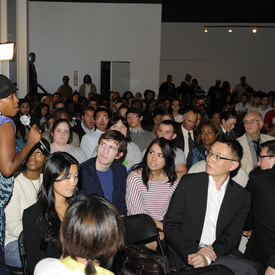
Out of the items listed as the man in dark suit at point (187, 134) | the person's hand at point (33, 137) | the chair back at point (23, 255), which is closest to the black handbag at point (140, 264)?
the chair back at point (23, 255)

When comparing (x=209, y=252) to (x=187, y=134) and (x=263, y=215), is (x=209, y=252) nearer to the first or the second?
(x=263, y=215)

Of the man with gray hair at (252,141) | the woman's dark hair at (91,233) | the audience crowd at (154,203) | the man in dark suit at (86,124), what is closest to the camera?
the woman's dark hair at (91,233)

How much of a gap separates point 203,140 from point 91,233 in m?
3.54

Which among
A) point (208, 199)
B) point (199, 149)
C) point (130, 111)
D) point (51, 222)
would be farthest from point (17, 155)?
point (130, 111)

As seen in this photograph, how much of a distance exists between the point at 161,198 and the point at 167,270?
132 cm

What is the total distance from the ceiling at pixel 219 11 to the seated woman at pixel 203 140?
1352cm

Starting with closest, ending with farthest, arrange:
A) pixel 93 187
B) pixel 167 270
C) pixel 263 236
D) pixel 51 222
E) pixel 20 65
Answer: pixel 167 270 → pixel 51 222 → pixel 263 236 → pixel 93 187 → pixel 20 65

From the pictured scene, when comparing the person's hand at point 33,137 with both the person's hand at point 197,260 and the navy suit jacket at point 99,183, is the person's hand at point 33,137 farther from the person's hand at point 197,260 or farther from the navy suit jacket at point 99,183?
the person's hand at point 197,260

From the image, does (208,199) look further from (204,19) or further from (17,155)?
(204,19)

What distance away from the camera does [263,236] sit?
3.12 metres

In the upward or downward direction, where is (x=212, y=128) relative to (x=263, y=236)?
upward

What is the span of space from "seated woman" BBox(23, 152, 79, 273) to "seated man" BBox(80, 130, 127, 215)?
0.76 m

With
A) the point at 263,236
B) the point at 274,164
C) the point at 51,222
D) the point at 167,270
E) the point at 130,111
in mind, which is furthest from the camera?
the point at 130,111

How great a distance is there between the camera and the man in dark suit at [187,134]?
595 centimetres
